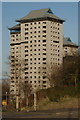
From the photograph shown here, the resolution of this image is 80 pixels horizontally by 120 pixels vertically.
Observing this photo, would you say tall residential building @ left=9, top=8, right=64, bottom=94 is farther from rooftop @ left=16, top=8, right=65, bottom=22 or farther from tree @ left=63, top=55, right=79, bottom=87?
tree @ left=63, top=55, right=79, bottom=87

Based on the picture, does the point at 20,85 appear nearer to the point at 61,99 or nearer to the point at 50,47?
the point at 61,99

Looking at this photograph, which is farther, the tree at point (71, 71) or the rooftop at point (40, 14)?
the rooftop at point (40, 14)

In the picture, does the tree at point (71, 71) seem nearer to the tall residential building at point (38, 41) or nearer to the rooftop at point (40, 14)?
the tall residential building at point (38, 41)

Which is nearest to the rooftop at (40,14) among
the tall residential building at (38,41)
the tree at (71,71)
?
the tall residential building at (38,41)

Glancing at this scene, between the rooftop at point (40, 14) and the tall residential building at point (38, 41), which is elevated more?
the rooftop at point (40, 14)

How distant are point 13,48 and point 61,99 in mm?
60381

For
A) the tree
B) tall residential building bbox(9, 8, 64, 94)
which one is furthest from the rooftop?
the tree

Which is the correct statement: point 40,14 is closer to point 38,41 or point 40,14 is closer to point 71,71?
point 38,41

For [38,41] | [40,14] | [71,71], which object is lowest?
[71,71]

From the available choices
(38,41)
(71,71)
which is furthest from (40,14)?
(71,71)

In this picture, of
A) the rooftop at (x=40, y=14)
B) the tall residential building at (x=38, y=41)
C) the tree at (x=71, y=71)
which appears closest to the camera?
the tree at (x=71, y=71)

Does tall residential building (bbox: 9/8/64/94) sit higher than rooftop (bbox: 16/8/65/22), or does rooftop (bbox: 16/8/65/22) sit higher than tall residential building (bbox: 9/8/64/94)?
rooftop (bbox: 16/8/65/22)

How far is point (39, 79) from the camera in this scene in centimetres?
6888

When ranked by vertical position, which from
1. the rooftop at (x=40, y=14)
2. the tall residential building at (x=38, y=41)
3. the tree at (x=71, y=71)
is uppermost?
the rooftop at (x=40, y=14)
